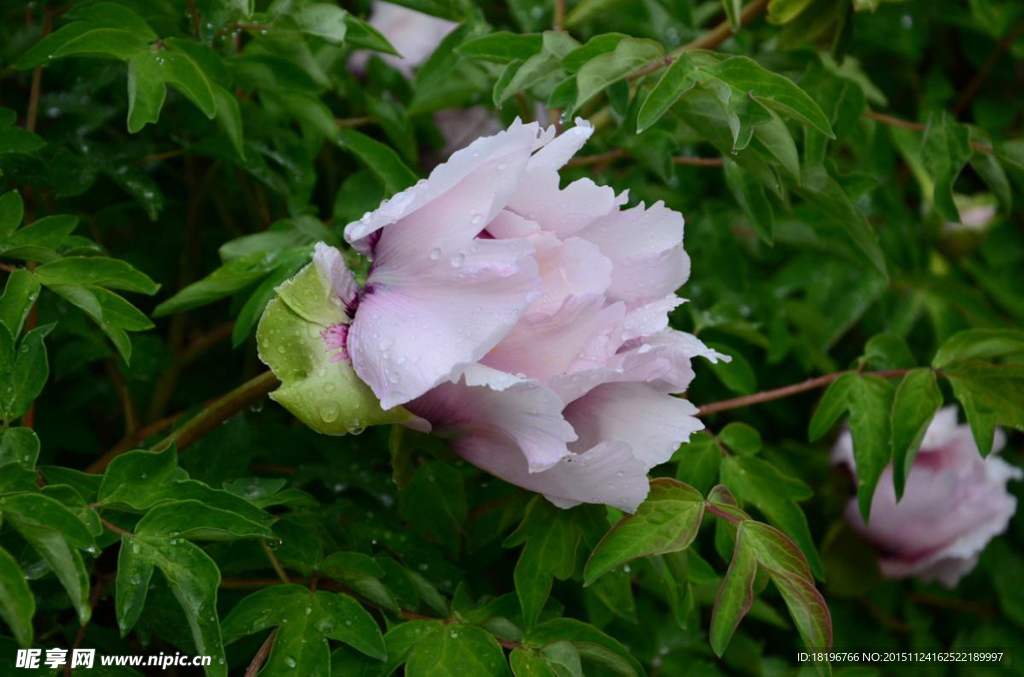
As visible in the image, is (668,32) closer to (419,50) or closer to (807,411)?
(419,50)

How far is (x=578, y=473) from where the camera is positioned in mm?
601

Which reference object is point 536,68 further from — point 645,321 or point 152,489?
point 152,489

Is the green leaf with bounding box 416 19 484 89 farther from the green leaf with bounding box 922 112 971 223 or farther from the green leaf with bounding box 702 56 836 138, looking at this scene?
the green leaf with bounding box 922 112 971 223

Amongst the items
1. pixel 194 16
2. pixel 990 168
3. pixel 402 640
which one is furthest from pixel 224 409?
pixel 990 168

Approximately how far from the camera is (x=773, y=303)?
1.16 metres

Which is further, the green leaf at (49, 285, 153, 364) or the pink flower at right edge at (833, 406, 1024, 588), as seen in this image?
the pink flower at right edge at (833, 406, 1024, 588)

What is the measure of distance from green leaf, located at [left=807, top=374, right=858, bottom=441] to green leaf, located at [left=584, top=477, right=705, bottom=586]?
0.21 metres

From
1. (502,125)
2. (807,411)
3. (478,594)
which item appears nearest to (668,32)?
(502,125)

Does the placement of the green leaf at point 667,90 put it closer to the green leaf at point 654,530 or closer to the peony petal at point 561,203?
the peony petal at point 561,203

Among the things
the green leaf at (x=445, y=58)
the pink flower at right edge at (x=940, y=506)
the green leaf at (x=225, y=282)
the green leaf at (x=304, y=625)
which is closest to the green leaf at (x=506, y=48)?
the green leaf at (x=445, y=58)

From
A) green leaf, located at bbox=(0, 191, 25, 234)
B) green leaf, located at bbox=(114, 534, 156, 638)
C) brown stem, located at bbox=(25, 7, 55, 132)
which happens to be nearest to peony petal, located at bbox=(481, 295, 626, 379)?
green leaf, located at bbox=(114, 534, 156, 638)

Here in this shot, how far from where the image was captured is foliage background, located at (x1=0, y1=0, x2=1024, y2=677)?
62cm

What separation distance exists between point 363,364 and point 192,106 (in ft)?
1.44

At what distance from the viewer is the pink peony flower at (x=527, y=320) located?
581 millimetres
